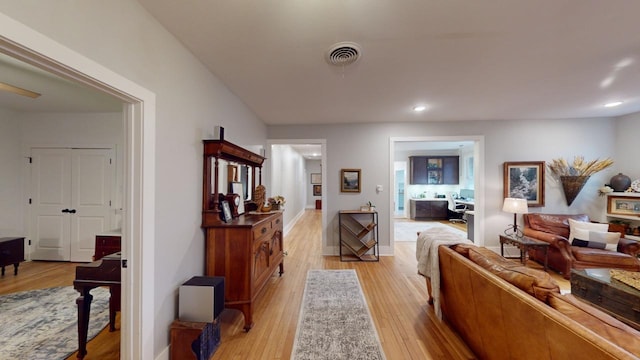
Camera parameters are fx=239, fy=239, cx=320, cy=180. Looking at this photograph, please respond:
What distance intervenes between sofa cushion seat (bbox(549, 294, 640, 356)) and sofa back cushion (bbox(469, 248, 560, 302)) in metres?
0.05

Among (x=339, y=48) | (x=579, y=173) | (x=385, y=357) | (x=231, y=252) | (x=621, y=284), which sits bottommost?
(x=385, y=357)

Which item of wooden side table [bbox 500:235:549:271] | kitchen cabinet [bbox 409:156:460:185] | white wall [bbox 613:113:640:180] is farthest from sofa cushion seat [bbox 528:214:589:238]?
kitchen cabinet [bbox 409:156:460:185]

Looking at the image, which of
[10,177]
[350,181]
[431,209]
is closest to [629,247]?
[350,181]

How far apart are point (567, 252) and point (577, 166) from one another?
174cm

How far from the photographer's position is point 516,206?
3945mm

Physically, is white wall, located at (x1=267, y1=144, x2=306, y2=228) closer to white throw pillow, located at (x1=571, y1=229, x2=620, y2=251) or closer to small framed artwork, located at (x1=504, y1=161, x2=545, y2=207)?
small framed artwork, located at (x1=504, y1=161, x2=545, y2=207)

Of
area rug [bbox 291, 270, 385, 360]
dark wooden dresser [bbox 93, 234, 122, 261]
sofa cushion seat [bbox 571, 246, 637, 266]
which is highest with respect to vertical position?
dark wooden dresser [bbox 93, 234, 122, 261]

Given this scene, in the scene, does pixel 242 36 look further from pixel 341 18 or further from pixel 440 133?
pixel 440 133

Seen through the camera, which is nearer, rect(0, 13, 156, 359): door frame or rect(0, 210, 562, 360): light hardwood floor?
rect(0, 13, 156, 359): door frame

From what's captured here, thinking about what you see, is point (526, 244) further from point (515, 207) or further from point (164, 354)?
point (164, 354)

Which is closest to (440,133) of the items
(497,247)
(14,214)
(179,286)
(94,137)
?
(497,247)

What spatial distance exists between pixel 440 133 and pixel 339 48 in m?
3.32

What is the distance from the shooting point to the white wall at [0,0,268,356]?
1169 mm

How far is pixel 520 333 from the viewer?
1353 millimetres
